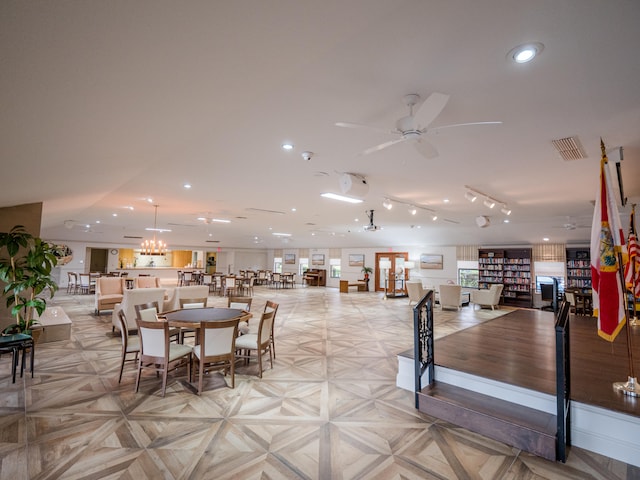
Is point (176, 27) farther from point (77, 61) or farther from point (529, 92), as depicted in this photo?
point (529, 92)

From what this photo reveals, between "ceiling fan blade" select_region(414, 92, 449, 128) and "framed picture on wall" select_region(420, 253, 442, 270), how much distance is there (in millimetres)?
12363

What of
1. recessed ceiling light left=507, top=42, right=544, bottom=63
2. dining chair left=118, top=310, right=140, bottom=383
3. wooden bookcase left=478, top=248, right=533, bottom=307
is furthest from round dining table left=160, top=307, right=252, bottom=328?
wooden bookcase left=478, top=248, right=533, bottom=307

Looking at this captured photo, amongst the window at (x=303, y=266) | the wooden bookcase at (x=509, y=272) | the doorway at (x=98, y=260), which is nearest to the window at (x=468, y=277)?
the wooden bookcase at (x=509, y=272)

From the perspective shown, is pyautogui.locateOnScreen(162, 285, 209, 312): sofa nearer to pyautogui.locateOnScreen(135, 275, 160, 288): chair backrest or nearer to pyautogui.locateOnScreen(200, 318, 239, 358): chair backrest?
pyautogui.locateOnScreen(135, 275, 160, 288): chair backrest

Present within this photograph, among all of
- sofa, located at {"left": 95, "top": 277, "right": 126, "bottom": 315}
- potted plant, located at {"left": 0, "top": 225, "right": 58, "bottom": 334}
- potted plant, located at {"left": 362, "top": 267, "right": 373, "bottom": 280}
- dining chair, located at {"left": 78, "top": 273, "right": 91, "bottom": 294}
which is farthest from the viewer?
potted plant, located at {"left": 362, "top": 267, "right": 373, "bottom": 280}

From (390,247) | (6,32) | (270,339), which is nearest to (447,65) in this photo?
(6,32)

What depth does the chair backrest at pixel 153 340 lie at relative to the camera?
353cm

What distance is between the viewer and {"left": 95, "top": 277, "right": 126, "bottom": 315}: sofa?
26.3 ft

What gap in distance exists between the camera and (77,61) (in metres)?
1.43

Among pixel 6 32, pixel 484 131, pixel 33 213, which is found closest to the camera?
pixel 6 32

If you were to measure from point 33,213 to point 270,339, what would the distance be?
15.2ft

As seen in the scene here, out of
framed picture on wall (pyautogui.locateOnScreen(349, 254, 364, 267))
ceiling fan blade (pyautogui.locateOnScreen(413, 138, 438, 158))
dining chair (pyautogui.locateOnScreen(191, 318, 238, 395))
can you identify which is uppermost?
ceiling fan blade (pyautogui.locateOnScreen(413, 138, 438, 158))

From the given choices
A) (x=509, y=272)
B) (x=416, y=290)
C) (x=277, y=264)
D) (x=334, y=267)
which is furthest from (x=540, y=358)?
(x=277, y=264)

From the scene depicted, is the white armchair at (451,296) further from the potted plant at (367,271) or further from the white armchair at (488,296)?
the potted plant at (367,271)
